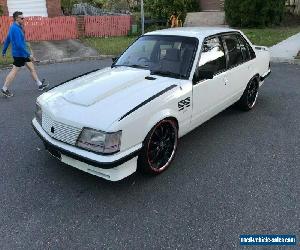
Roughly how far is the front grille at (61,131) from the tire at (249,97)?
3.36 metres

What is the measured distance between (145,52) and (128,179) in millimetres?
1982

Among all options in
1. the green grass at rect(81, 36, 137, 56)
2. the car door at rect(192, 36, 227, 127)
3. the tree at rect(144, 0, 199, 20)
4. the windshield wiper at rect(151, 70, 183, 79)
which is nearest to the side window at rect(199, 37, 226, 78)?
the car door at rect(192, 36, 227, 127)

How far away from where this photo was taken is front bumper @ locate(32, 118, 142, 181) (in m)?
3.20

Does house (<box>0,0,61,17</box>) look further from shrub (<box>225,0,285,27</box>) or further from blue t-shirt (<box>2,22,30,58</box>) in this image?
blue t-shirt (<box>2,22,30,58</box>)

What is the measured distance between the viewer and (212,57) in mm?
4574

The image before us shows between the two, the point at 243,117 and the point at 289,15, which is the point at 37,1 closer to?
the point at 289,15

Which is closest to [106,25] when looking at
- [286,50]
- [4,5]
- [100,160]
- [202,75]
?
[4,5]

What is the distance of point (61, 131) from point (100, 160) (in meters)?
0.62

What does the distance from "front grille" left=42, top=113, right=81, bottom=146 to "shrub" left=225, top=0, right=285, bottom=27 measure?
1510cm

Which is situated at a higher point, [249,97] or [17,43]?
[17,43]

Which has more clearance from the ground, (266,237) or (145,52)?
(145,52)

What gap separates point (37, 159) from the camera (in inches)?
171

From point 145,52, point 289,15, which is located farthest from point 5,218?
point 289,15

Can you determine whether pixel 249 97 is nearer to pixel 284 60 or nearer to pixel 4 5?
pixel 284 60
